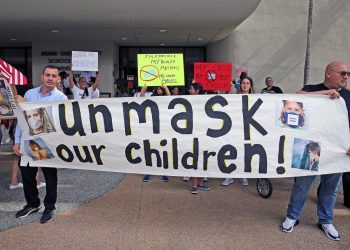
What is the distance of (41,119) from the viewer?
4.50m

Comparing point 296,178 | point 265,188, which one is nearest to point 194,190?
point 265,188

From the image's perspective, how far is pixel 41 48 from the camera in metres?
17.2

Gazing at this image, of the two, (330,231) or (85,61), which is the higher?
(85,61)

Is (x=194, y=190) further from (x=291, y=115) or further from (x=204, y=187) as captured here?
(x=291, y=115)

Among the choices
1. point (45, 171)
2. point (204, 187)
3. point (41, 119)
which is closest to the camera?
point (41, 119)

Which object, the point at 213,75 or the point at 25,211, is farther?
the point at 213,75

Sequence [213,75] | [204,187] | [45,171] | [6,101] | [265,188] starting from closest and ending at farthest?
[45,171] < [6,101] < [265,188] < [204,187] < [213,75]

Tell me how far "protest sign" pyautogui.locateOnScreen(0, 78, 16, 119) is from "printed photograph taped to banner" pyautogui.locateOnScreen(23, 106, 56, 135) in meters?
0.27

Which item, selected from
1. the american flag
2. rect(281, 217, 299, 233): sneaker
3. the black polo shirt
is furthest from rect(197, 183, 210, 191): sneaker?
the american flag

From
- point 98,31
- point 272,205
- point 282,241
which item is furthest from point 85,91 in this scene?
point 98,31

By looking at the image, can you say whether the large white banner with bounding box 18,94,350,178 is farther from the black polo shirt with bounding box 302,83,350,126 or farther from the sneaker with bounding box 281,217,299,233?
the sneaker with bounding box 281,217,299,233

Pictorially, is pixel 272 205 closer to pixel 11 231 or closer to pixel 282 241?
pixel 282 241

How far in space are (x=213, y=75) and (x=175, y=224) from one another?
445cm

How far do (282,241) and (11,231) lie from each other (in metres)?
2.92
